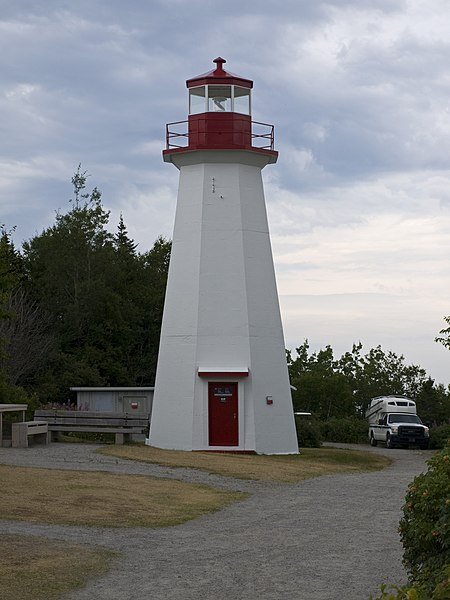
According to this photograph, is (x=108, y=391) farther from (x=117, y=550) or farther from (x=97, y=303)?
(x=117, y=550)

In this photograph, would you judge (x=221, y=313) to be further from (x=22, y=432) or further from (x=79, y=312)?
(x=79, y=312)

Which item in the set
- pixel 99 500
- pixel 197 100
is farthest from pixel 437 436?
pixel 99 500

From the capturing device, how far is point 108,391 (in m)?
39.5

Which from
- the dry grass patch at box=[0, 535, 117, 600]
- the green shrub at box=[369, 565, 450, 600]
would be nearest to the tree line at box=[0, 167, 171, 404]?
the dry grass patch at box=[0, 535, 117, 600]

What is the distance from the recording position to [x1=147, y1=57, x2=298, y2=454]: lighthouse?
28047mm

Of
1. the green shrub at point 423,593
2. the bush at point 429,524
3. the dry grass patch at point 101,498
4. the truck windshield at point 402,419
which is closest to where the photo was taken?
the green shrub at point 423,593

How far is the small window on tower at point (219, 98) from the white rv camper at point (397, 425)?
15320 millimetres

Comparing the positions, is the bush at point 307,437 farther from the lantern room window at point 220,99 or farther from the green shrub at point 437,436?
the lantern room window at point 220,99

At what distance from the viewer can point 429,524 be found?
27.8ft

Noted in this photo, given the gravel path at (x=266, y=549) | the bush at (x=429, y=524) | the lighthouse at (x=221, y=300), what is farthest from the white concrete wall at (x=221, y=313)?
the bush at (x=429, y=524)

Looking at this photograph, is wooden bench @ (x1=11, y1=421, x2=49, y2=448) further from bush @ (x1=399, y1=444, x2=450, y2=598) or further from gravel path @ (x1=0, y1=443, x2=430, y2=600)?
bush @ (x1=399, y1=444, x2=450, y2=598)

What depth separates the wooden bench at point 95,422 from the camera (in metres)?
28.0

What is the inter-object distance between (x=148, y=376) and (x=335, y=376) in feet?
34.9

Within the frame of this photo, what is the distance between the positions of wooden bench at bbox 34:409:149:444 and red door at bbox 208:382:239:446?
6.39 feet
